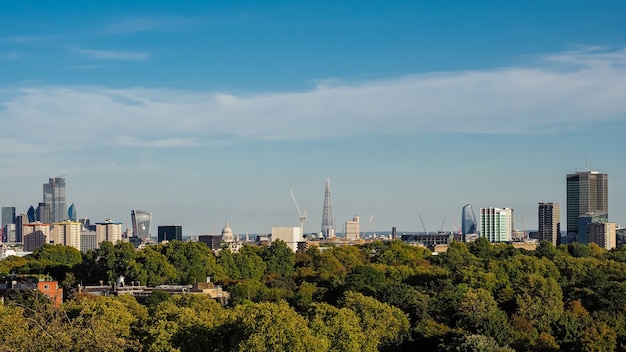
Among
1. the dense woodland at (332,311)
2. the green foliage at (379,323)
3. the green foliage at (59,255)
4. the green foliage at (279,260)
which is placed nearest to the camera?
the dense woodland at (332,311)

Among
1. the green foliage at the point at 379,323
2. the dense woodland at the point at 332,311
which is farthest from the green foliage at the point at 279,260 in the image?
the green foliage at the point at 379,323

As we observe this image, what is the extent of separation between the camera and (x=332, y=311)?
69.1 meters

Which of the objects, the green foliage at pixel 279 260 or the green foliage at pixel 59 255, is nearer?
the green foliage at pixel 279 260

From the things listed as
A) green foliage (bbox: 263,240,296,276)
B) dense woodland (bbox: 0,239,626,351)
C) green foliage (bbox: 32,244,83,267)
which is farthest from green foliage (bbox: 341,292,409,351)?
green foliage (bbox: 32,244,83,267)

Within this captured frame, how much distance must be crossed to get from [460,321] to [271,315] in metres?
19.1

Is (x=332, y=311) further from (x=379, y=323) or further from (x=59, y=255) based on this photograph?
(x=59, y=255)

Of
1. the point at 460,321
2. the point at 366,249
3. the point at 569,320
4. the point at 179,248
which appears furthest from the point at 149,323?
the point at 366,249

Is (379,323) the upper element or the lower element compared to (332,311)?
lower

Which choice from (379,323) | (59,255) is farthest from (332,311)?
(59,255)

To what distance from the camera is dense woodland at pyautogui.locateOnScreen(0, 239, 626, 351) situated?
58219 mm

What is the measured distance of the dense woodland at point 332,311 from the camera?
5822 cm

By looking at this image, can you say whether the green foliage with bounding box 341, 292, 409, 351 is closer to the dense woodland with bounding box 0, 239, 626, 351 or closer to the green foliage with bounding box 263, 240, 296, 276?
the dense woodland with bounding box 0, 239, 626, 351

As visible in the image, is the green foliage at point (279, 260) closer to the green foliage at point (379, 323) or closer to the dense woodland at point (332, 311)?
the dense woodland at point (332, 311)

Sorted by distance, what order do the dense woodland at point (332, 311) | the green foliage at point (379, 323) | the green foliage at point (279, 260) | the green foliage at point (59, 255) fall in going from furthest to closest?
the green foliage at point (59, 255)
the green foliage at point (279, 260)
the green foliage at point (379, 323)
the dense woodland at point (332, 311)
